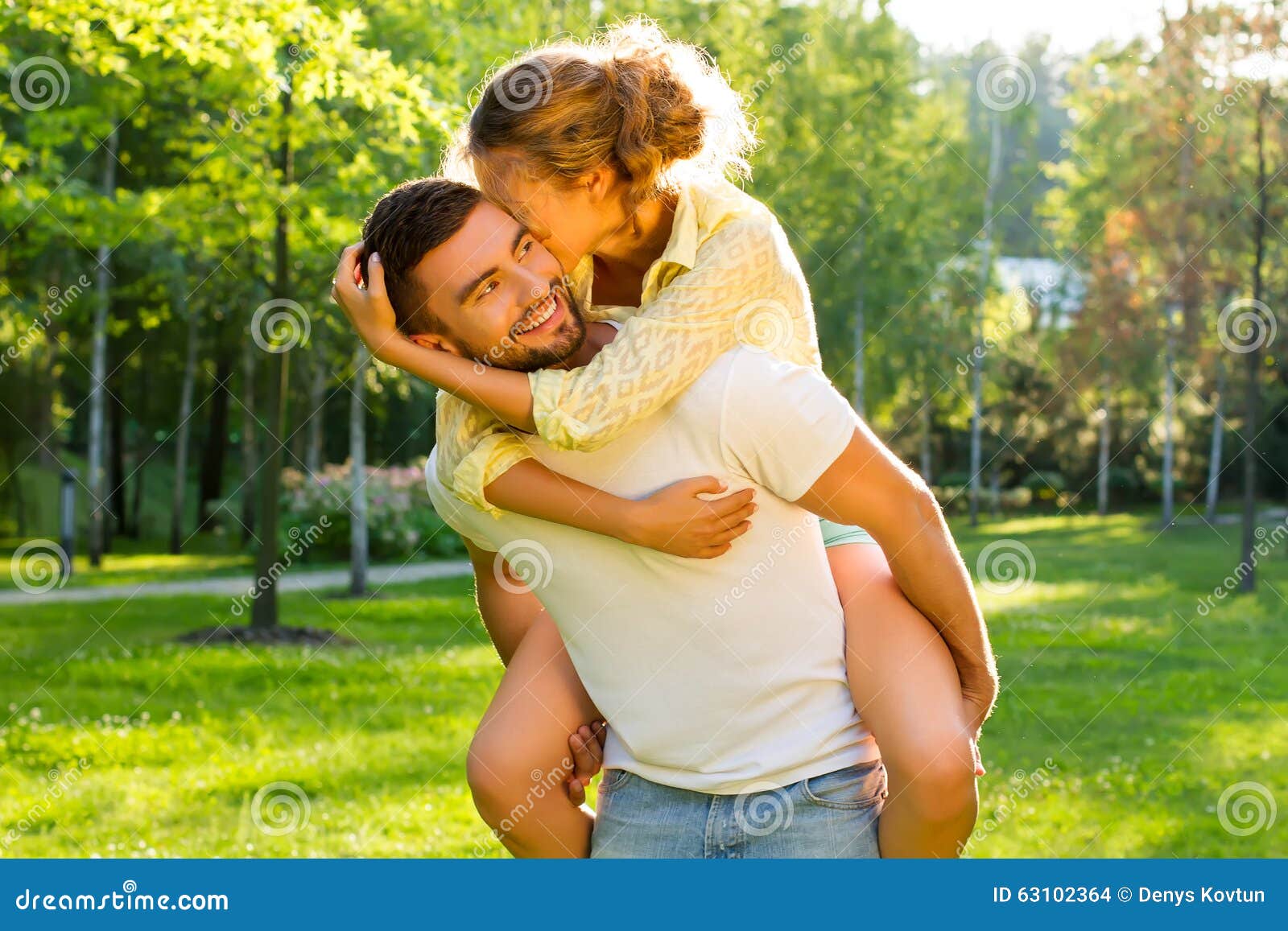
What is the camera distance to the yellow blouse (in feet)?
6.20

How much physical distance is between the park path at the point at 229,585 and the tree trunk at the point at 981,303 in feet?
41.3

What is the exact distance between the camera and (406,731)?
9008mm

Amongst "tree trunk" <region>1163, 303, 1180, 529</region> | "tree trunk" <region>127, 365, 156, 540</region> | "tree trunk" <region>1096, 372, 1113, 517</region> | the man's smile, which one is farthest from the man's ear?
"tree trunk" <region>1096, 372, 1113, 517</region>

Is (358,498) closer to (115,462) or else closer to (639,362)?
(639,362)

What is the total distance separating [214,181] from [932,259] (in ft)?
59.9

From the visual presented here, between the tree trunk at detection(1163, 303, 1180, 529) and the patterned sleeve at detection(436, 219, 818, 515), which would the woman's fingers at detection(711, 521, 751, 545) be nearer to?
the patterned sleeve at detection(436, 219, 818, 515)

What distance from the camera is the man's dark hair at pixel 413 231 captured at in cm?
204

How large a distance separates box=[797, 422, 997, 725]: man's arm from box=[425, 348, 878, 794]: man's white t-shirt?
6 centimetres

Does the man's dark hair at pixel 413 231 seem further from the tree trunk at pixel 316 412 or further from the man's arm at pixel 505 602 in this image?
the tree trunk at pixel 316 412

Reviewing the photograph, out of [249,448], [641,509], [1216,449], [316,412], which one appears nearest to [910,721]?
[641,509]

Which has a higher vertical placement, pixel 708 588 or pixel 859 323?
pixel 708 588

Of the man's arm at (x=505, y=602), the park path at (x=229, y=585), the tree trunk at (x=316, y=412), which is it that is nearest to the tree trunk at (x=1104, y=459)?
the tree trunk at (x=316, y=412)

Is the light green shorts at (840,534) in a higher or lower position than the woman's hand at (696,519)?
lower

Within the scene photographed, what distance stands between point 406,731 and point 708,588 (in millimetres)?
7479
